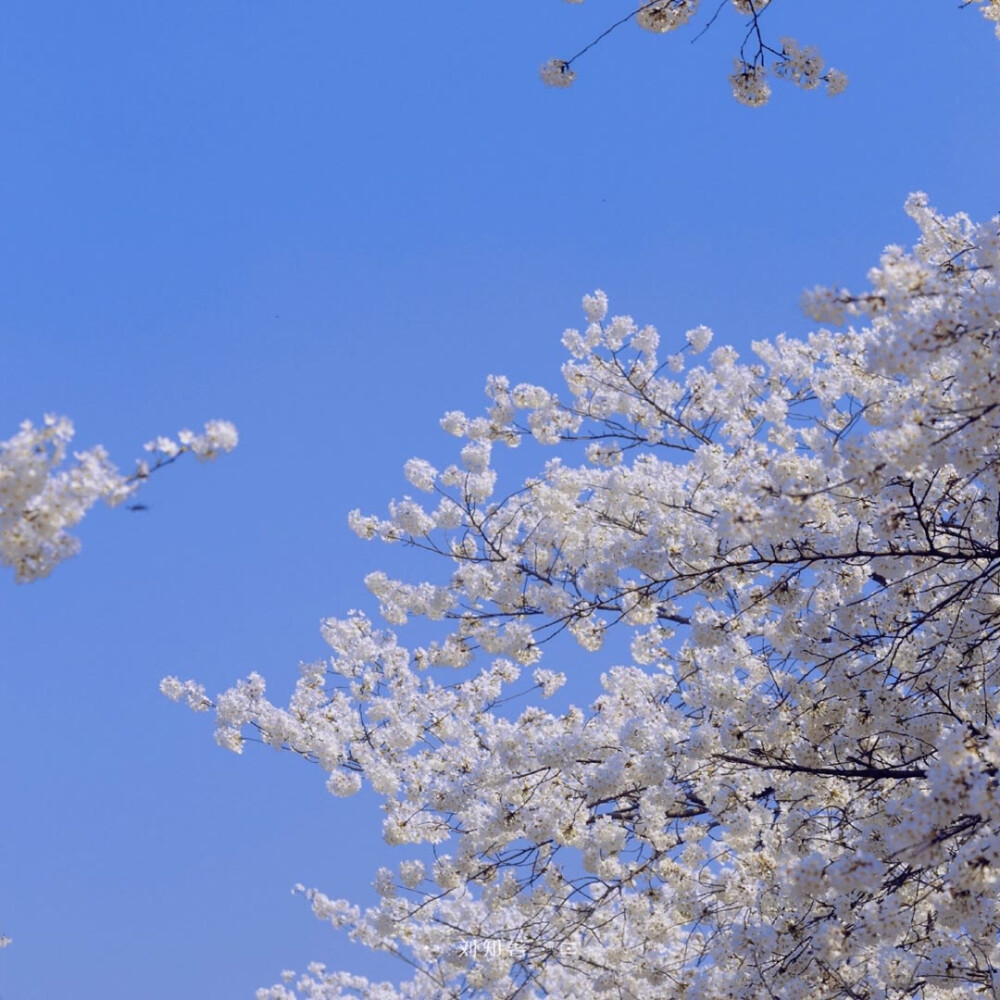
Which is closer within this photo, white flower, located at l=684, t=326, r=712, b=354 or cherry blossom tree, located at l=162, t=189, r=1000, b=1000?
cherry blossom tree, located at l=162, t=189, r=1000, b=1000

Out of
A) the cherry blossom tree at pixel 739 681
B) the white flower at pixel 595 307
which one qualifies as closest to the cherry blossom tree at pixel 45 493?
the cherry blossom tree at pixel 739 681

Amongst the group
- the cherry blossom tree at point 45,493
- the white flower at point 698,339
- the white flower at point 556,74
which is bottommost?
the cherry blossom tree at point 45,493

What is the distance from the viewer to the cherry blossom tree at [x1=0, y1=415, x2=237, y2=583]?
2.81m

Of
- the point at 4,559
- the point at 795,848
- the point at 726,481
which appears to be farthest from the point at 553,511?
the point at 4,559

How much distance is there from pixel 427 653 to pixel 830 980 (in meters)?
3.74

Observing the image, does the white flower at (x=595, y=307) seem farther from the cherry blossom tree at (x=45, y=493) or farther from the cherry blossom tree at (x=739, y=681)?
the cherry blossom tree at (x=45, y=493)

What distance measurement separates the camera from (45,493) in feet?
9.30

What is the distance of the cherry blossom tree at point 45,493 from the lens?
2809mm

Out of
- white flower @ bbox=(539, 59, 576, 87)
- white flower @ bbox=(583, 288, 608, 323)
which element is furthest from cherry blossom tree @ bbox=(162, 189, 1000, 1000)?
white flower @ bbox=(539, 59, 576, 87)

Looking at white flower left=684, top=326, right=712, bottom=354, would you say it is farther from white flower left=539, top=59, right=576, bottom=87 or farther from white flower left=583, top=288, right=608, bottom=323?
white flower left=539, top=59, right=576, bottom=87

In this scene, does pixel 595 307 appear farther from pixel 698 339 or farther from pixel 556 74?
pixel 556 74

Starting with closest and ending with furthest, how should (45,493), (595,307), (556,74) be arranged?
(45,493), (556,74), (595,307)

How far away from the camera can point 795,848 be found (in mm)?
5570

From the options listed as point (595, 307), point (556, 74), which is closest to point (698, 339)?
point (595, 307)
